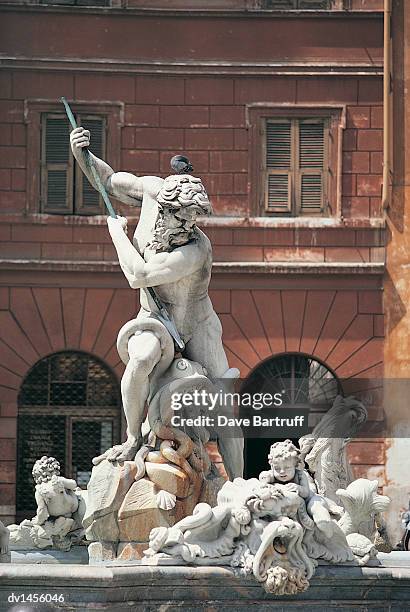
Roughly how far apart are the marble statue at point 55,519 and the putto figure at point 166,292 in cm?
111

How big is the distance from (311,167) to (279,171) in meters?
0.52

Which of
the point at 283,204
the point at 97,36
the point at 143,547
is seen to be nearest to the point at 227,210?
the point at 283,204

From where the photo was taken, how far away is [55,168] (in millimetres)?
39844

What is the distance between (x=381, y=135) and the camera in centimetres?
4006

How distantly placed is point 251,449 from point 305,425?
2.31 m

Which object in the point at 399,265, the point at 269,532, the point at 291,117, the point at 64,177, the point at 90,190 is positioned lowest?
the point at 269,532

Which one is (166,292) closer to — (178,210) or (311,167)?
(178,210)

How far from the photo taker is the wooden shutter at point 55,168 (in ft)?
130

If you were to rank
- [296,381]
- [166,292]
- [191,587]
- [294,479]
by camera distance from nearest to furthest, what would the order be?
[191,587], [294,479], [166,292], [296,381]

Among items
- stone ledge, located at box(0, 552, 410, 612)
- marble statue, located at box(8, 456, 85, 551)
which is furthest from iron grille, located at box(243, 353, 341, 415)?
stone ledge, located at box(0, 552, 410, 612)

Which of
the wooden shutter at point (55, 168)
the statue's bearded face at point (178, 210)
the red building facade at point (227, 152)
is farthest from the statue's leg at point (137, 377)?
the wooden shutter at point (55, 168)

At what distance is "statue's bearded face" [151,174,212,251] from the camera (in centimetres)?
1897

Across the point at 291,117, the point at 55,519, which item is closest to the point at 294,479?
the point at 55,519

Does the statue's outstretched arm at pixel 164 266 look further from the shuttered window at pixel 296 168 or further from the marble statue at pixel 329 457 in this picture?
the shuttered window at pixel 296 168
